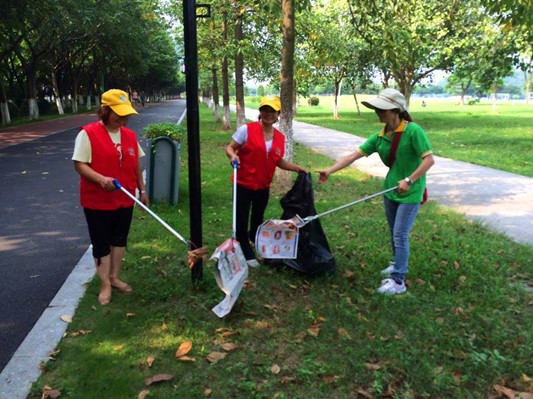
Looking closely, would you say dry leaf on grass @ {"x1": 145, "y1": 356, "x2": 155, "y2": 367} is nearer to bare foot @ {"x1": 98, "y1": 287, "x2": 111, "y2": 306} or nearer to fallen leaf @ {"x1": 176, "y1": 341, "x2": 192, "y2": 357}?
fallen leaf @ {"x1": 176, "y1": 341, "x2": 192, "y2": 357}

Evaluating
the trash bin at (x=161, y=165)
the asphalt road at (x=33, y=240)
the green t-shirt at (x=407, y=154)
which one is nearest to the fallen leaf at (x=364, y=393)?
the green t-shirt at (x=407, y=154)

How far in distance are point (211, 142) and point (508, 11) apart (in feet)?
34.5

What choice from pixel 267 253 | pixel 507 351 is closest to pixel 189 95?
pixel 267 253

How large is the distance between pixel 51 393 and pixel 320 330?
1.81 m

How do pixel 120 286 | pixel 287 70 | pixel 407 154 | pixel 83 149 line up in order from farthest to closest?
pixel 287 70 → pixel 120 286 → pixel 407 154 → pixel 83 149

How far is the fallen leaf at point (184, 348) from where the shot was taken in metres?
2.98

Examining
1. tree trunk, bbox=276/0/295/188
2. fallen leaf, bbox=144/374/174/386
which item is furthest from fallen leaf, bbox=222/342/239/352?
tree trunk, bbox=276/0/295/188

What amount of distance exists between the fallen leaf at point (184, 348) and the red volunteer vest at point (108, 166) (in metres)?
1.17

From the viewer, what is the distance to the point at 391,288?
12.9 ft

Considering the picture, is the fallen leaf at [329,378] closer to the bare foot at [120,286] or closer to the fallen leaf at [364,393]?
the fallen leaf at [364,393]

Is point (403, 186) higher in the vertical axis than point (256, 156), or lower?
lower

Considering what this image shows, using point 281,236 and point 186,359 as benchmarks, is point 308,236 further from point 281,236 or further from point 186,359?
point 186,359

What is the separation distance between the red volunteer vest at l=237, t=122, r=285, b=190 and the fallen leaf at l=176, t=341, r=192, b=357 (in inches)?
60.6

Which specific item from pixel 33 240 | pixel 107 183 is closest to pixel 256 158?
pixel 107 183
